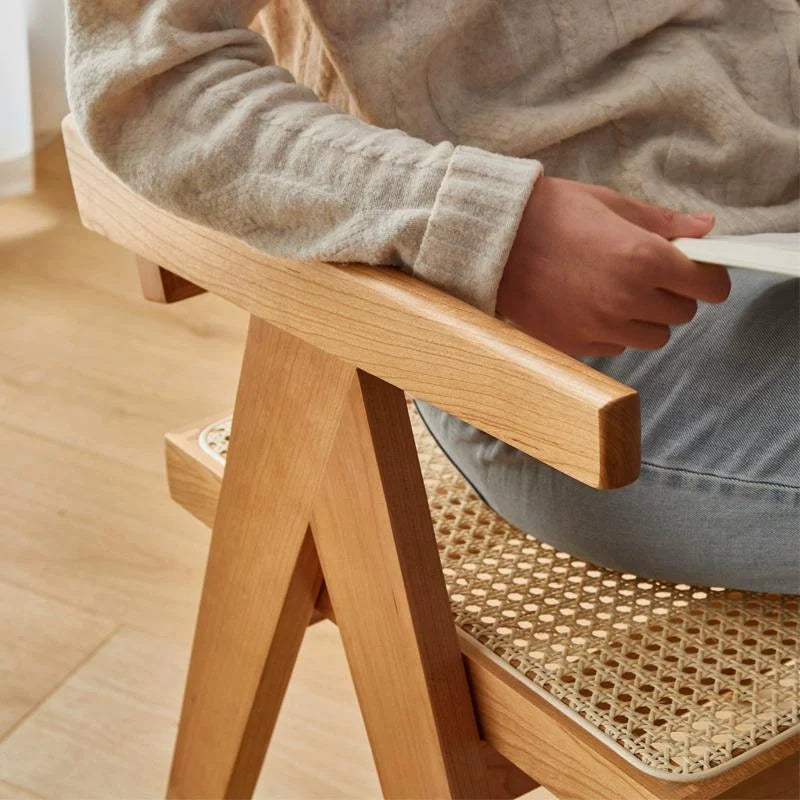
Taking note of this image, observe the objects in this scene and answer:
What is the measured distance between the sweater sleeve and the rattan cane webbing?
176 mm

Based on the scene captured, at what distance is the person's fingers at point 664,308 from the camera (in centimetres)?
58

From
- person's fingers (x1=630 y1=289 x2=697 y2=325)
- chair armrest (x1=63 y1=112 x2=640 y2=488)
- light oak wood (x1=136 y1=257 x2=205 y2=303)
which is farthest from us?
light oak wood (x1=136 y1=257 x2=205 y2=303)

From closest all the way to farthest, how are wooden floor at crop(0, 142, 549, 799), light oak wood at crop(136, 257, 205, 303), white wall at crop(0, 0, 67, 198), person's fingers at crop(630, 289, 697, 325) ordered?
1. person's fingers at crop(630, 289, 697, 325)
2. light oak wood at crop(136, 257, 205, 303)
3. wooden floor at crop(0, 142, 549, 799)
4. white wall at crop(0, 0, 67, 198)

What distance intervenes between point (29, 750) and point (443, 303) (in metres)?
0.70

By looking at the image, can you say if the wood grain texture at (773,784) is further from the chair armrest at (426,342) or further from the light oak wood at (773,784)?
the chair armrest at (426,342)

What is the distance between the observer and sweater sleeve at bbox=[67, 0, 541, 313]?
558mm

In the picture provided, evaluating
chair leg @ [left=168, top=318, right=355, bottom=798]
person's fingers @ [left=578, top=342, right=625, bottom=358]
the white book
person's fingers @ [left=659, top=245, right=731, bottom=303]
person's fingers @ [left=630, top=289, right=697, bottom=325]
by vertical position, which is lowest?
chair leg @ [left=168, top=318, right=355, bottom=798]

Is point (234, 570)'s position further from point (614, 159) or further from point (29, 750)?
point (29, 750)

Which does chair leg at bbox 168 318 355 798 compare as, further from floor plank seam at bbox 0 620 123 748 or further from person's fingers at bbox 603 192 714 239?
floor plank seam at bbox 0 620 123 748

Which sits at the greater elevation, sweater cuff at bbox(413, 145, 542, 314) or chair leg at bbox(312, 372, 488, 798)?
sweater cuff at bbox(413, 145, 542, 314)

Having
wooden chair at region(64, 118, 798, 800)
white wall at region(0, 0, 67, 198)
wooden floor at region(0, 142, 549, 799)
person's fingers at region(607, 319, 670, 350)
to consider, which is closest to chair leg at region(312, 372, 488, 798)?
wooden chair at region(64, 118, 798, 800)

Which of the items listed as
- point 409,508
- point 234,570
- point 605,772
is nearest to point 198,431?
point 234,570

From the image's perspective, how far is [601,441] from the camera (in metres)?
0.47

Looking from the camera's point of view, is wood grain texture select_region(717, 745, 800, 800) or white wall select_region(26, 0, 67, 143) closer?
wood grain texture select_region(717, 745, 800, 800)
